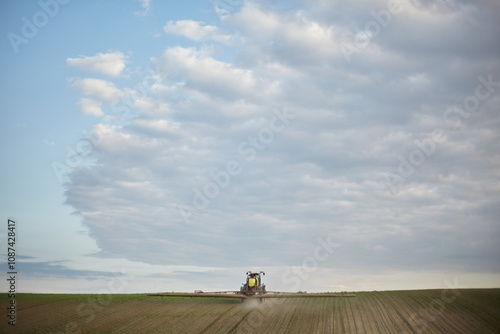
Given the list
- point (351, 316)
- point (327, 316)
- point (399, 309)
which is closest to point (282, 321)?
point (327, 316)

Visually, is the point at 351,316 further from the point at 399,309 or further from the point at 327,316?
the point at 399,309

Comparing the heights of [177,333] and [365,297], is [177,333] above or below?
below

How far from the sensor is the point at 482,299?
52.2 meters

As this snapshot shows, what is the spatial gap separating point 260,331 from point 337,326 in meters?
7.46

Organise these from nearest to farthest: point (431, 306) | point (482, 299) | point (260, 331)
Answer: point (260, 331) → point (431, 306) → point (482, 299)

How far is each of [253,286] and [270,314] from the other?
6524 mm

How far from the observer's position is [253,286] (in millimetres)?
51656

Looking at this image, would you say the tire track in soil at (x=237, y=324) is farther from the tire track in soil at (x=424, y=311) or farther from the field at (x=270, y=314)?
the tire track in soil at (x=424, y=311)

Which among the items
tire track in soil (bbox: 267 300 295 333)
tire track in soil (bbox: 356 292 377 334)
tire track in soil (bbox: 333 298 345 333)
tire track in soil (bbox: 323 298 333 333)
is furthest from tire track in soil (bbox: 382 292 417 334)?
tire track in soil (bbox: 267 300 295 333)

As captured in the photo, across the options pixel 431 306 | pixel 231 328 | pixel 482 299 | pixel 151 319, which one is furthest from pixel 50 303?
pixel 482 299

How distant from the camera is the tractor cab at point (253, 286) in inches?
2023

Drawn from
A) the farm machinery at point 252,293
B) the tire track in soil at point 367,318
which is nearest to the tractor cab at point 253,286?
the farm machinery at point 252,293

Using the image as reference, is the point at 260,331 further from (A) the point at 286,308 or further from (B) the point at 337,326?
(A) the point at 286,308

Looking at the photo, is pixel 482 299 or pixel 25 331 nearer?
pixel 25 331
